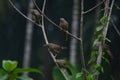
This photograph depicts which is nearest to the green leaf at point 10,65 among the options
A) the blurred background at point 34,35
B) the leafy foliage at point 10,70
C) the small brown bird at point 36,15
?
the leafy foliage at point 10,70

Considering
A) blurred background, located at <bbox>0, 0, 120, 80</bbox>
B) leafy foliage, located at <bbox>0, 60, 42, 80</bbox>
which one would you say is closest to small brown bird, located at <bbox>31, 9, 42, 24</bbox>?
leafy foliage, located at <bbox>0, 60, 42, 80</bbox>

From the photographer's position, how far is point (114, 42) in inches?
267

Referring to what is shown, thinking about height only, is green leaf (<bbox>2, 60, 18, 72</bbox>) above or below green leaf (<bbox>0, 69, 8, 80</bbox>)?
above

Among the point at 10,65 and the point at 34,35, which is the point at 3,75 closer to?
the point at 10,65

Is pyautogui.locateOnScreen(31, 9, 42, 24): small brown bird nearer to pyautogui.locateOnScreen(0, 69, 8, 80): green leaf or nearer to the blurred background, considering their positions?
pyautogui.locateOnScreen(0, 69, 8, 80): green leaf

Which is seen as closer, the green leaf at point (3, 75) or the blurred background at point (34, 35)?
the green leaf at point (3, 75)

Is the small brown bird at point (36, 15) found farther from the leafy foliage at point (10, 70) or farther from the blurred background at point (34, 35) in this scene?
the blurred background at point (34, 35)

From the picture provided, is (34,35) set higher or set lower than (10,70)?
lower

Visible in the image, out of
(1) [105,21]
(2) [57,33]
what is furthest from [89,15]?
(1) [105,21]

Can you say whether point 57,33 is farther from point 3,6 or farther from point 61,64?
point 61,64

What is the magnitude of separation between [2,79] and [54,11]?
36.9 feet

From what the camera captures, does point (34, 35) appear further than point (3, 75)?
Yes

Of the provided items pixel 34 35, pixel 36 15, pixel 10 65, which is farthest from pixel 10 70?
pixel 34 35

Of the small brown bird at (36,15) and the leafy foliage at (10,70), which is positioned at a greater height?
the small brown bird at (36,15)
